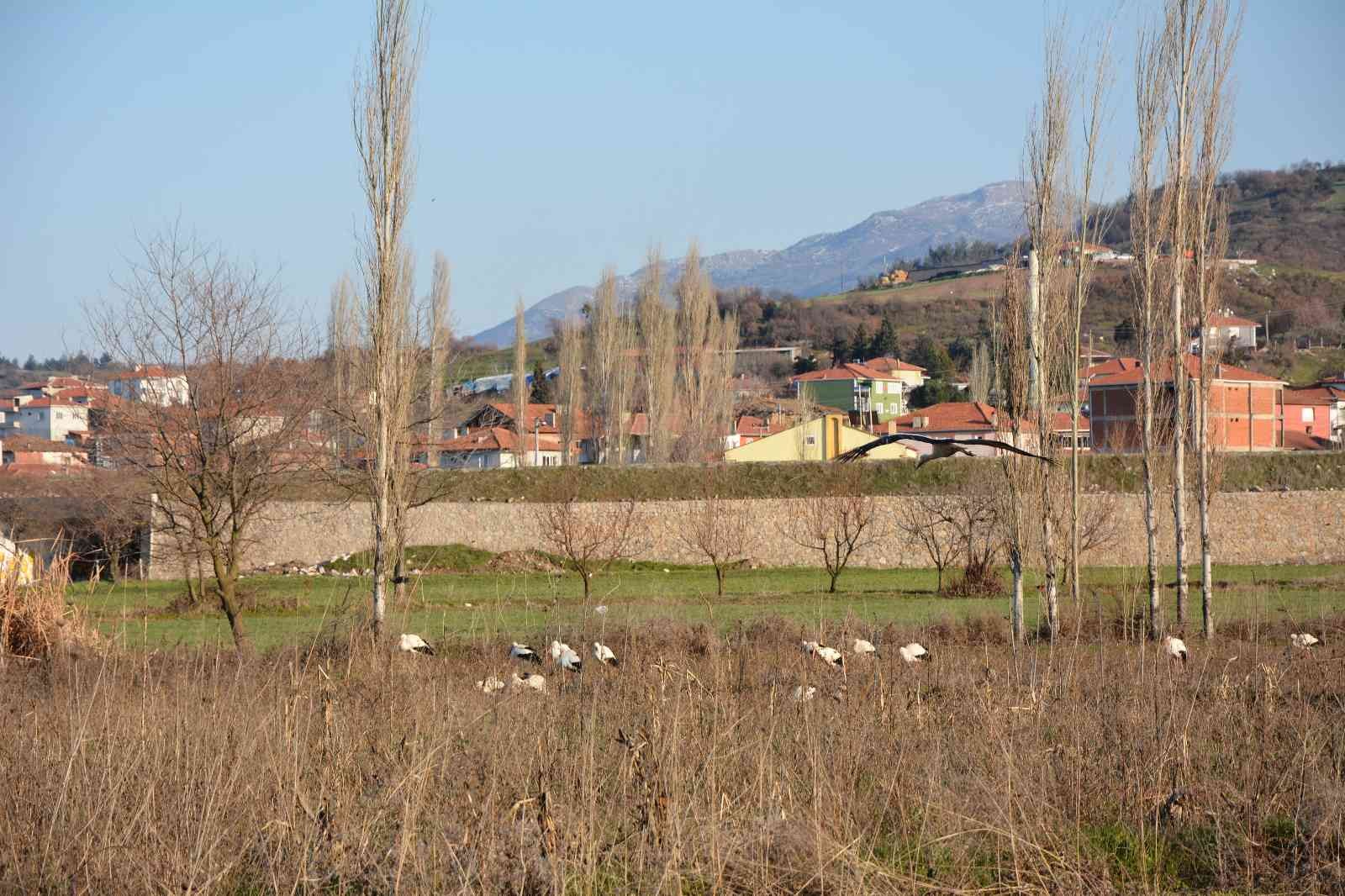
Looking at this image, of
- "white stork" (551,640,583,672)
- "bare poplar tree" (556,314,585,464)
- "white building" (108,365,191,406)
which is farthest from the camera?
"bare poplar tree" (556,314,585,464)

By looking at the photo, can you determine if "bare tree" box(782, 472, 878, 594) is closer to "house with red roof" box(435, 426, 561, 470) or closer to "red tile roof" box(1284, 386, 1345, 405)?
"house with red roof" box(435, 426, 561, 470)

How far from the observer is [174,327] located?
15734 millimetres

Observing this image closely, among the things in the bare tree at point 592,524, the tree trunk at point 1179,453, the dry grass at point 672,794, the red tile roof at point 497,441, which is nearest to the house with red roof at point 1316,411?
the red tile roof at point 497,441

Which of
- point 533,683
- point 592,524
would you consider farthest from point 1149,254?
point 592,524

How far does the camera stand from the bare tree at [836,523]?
32.3 m

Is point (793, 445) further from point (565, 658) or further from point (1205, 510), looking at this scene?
point (565, 658)

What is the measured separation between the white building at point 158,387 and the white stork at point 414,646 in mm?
4441

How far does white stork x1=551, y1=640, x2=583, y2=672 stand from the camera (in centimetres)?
1120

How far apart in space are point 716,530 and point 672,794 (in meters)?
26.3

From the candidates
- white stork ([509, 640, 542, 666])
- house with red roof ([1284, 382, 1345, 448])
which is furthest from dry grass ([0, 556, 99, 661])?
house with red roof ([1284, 382, 1345, 448])

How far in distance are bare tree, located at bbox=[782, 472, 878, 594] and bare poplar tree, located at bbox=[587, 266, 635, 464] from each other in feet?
53.3

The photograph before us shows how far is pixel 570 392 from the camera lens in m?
54.2

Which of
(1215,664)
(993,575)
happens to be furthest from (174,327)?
(993,575)

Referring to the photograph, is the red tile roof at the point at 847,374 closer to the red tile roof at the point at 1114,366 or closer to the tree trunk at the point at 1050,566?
the red tile roof at the point at 1114,366
